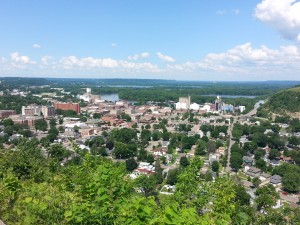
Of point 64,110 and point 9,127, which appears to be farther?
point 64,110

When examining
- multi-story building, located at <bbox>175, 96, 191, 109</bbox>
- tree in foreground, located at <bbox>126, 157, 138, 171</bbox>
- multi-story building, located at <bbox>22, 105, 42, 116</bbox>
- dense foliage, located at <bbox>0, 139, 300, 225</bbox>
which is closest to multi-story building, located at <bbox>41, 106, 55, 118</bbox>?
multi-story building, located at <bbox>22, 105, 42, 116</bbox>

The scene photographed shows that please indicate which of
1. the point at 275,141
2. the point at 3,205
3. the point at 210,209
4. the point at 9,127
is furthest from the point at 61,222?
the point at 9,127

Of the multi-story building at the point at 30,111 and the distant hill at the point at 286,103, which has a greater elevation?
the distant hill at the point at 286,103

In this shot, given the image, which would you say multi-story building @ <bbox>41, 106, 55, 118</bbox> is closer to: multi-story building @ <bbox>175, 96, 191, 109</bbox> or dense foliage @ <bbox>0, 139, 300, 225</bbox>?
multi-story building @ <bbox>175, 96, 191, 109</bbox>

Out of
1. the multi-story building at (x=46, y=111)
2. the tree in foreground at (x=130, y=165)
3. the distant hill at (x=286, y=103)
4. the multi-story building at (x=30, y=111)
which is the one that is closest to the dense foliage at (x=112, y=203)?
the tree in foreground at (x=130, y=165)

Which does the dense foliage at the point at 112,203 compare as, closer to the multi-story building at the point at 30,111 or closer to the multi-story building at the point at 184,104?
the multi-story building at the point at 30,111

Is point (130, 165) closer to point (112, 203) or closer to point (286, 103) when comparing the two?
point (112, 203)

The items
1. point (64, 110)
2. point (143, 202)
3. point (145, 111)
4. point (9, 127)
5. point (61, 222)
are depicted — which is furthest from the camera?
point (145, 111)

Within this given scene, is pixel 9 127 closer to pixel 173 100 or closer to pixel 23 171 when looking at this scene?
pixel 23 171
